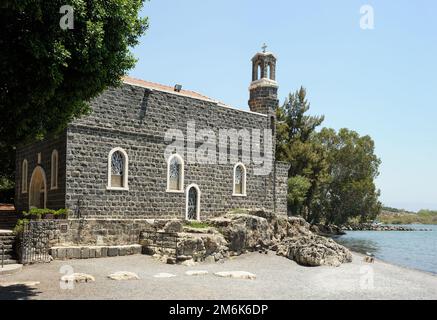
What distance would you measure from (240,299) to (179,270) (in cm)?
557

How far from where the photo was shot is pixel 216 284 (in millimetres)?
14445

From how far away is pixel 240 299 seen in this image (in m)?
12.2

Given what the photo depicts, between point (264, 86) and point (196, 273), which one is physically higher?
point (264, 86)

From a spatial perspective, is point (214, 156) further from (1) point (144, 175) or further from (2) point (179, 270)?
(2) point (179, 270)

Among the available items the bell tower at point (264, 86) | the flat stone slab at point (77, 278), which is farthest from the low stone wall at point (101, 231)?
the bell tower at point (264, 86)

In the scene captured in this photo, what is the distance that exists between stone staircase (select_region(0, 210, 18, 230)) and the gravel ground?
6.20m

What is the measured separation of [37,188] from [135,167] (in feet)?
18.5

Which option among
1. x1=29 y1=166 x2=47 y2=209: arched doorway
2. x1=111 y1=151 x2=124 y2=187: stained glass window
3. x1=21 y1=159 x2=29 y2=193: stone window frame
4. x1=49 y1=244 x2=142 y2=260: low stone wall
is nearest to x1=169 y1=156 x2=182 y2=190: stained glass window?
x1=111 y1=151 x2=124 y2=187: stained glass window

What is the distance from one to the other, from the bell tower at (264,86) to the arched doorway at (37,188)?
13.5 m

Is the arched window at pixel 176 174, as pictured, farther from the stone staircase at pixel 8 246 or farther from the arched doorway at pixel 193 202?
the stone staircase at pixel 8 246

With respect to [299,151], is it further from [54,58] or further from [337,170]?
[54,58]

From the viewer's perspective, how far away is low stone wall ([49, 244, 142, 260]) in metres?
18.2

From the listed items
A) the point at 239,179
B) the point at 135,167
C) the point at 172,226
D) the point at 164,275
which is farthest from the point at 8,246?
the point at 239,179
